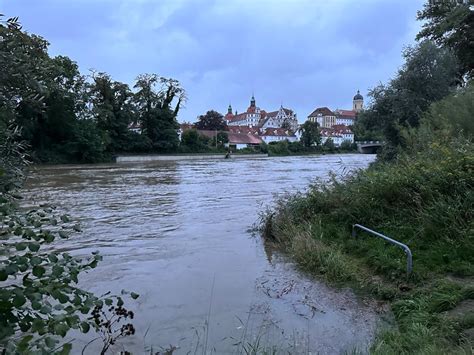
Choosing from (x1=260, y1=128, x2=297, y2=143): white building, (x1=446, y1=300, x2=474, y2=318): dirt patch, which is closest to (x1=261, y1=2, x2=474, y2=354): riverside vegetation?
(x1=446, y1=300, x2=474, y2=318): dirt patch

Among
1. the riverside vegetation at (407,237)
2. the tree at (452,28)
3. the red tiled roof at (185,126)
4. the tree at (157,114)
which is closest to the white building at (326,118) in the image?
the red tiled roof at (185,126)

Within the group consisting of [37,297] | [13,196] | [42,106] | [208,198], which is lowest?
[208,198]

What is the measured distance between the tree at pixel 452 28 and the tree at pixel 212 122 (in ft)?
300

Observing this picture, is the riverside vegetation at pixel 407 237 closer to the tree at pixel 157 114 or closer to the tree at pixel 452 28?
→ the tree at pixel 452 28

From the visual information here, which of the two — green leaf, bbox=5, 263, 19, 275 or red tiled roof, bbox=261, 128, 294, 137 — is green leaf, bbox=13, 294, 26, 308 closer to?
green leaf, bbox=5, 263, 19, 275

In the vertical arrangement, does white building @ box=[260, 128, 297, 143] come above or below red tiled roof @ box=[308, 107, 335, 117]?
below

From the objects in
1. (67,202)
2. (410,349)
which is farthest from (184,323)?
(67,202)

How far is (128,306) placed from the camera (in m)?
6.05

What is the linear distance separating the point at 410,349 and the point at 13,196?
355 centimetres

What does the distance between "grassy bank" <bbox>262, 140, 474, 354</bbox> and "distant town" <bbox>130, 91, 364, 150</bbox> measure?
9615 cm

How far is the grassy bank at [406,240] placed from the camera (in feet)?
14.8

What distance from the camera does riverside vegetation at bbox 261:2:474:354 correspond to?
14.9 feet

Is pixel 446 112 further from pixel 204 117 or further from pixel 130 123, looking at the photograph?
pixel 204 117

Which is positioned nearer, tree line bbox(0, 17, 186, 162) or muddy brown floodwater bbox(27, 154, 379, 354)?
muddy brown floodwater bbox(27, 154, 379, 354)
